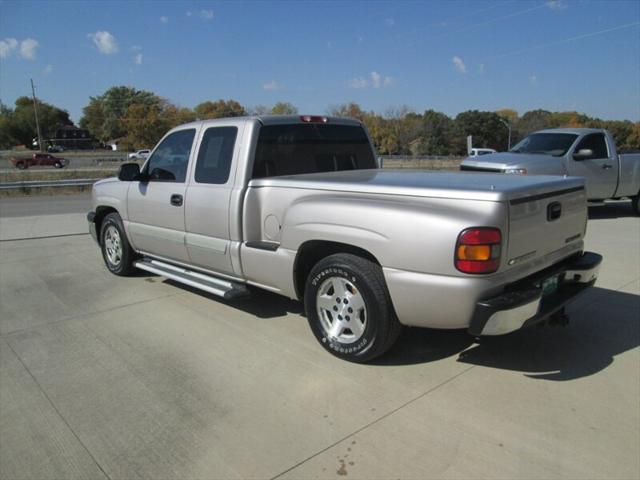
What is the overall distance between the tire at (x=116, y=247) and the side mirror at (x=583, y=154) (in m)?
8.65

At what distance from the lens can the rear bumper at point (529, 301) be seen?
3.03 meters

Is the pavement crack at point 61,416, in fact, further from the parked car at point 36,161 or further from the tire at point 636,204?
the parked car at point 36,161

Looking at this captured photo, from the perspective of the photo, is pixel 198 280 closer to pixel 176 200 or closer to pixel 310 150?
pixel 176 200

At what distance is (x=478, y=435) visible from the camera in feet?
9.27

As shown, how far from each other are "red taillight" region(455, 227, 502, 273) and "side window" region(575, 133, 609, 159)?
29.6ft

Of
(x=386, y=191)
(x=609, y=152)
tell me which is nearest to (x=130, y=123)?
(x=609, y=152)

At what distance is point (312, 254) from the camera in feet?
13.1

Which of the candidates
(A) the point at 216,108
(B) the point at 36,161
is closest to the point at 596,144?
(B) the point at 36,161

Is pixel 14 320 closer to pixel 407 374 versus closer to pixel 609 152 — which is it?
pixel 407 374

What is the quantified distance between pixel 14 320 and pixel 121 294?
3.55 feet

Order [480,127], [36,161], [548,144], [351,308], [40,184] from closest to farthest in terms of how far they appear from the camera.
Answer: [351,308]
[548,144]
[40,184]
[36,161]
[480,127]

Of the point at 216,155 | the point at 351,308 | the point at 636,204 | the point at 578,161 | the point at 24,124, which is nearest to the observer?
the point at 351,308

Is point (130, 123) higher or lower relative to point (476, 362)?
higher

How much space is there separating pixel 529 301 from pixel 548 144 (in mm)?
8767
